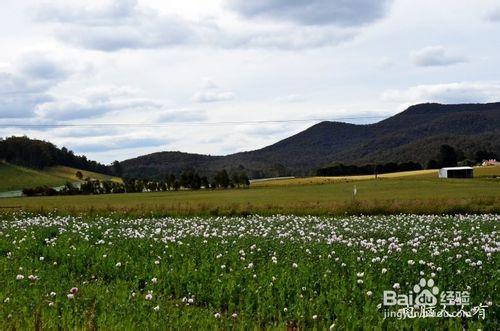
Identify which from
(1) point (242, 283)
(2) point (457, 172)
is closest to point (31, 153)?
(2) point (457, 172)

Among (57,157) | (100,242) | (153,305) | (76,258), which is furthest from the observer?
(57,157)

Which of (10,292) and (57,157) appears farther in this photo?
(57,157)

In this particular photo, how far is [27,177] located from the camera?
484 feet

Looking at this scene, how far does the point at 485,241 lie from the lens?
14.8 m

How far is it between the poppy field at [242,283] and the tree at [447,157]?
442ft

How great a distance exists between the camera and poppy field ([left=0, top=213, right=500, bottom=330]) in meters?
8.43

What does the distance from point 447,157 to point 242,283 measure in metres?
143

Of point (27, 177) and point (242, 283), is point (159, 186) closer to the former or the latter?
point (27, 177)

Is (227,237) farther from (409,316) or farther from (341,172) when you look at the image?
(341,172)

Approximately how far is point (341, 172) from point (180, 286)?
12197cm

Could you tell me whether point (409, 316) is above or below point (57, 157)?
below

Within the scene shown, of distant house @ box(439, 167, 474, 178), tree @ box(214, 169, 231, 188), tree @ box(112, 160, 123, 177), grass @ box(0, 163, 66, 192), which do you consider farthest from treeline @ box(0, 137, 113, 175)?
distant house @ box(439, 167, 474, 178)

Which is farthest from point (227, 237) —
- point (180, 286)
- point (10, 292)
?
point (10, 292)

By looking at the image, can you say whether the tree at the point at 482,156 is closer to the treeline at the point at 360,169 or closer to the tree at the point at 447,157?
the tree at the point at 447,157
